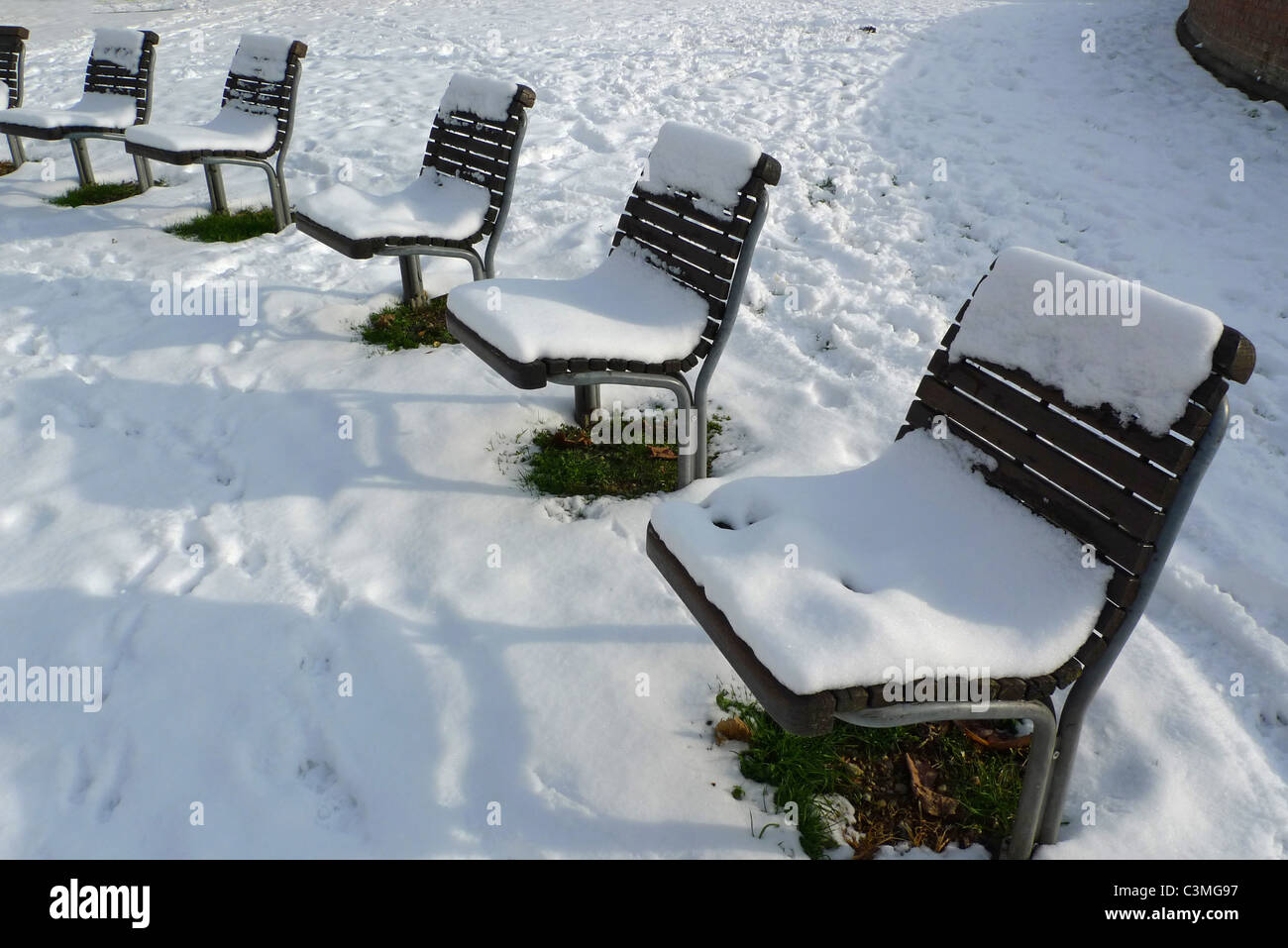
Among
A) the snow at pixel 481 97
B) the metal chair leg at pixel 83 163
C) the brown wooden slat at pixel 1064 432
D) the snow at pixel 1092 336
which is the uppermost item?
the snow at pixel 1092 336

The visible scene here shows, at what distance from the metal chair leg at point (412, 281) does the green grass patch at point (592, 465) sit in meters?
1.51

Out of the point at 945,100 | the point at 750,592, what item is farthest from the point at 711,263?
the point at 945,100

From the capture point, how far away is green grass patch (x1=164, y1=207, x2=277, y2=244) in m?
5.97

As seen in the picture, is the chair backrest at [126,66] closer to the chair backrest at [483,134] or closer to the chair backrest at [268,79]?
the chair backrest at [268,79]

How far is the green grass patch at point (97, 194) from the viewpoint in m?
6.76

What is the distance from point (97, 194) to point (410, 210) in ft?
12.9

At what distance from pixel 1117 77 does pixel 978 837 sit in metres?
8.26

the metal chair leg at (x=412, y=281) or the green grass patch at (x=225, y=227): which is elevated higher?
the metal chair leg at (x=412, y=281)

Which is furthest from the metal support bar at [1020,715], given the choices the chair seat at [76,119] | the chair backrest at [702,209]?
the chair seat at [76,119]

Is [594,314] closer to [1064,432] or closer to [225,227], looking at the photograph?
[1064,432]

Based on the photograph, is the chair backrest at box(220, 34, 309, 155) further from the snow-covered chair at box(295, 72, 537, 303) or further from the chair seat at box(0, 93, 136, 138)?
the snow-covered chair at box(295, 72, 537, 303)

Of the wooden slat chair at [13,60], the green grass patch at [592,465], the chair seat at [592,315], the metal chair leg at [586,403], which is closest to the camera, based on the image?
the chair seat at [592,315]

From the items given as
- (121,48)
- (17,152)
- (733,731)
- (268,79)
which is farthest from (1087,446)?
(17,152)

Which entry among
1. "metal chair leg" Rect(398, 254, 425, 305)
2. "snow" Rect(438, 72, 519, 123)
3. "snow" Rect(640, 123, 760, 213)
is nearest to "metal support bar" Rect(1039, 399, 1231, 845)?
"snow" Rect(640, 123, 760, 213)
